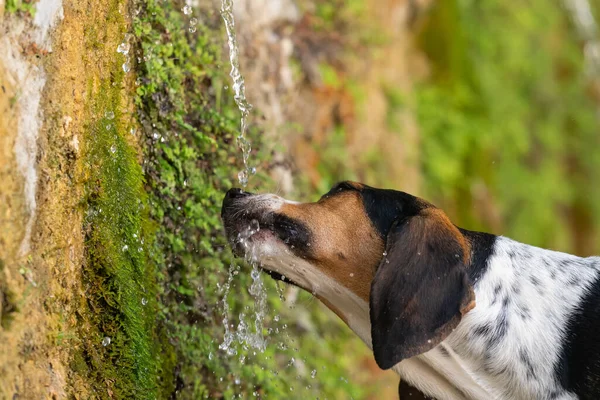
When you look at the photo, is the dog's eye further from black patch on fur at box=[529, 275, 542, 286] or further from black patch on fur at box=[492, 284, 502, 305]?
black patch on fur at box=[529, 275, 542, 286]

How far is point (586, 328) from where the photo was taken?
3736mm

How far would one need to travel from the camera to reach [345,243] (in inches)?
150

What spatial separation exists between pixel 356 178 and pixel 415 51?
335 centimetres

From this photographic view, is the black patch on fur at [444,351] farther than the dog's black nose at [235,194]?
No

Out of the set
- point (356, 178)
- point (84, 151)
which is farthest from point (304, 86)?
point (84, 151)

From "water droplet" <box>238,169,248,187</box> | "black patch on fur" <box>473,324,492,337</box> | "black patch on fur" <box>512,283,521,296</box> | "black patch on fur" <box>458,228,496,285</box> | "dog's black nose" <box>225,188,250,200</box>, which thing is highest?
Result: "dog's black nose" <box>225,188,250,200</box>

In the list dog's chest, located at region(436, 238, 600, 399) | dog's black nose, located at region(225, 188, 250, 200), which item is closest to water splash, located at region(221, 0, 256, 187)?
dog's black nose, located at region(225, 188, 250, 200)

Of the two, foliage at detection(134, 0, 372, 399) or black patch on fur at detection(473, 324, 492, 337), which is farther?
foliage at detection(134, 0, 372, 399)

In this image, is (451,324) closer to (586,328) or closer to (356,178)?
(586,328)

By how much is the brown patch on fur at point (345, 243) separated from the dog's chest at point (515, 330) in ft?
1.55

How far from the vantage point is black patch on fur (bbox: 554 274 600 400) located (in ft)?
12.0

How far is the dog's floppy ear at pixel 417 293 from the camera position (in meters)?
3.42

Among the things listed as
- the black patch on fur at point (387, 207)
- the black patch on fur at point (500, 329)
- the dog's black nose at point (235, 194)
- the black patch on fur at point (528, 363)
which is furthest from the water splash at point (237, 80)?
the black patch on fur at point (528, 363)

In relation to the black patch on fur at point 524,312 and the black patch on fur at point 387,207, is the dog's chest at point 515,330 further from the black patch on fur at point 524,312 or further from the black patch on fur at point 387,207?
the black patch on fur at point 387,207
